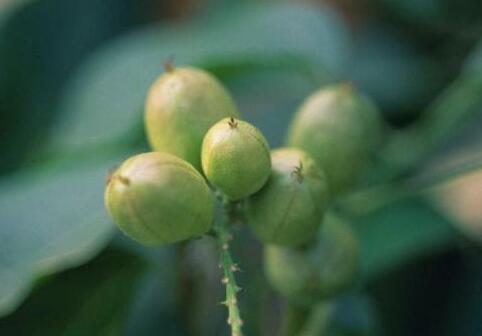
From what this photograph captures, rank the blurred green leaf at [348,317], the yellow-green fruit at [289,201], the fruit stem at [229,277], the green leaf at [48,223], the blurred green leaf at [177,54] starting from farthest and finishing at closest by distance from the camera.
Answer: the blurred green leaf at [177,54] < the blurred green leaf at [348,317] < the green leaf at [48,223] < the yellow-green fruit at [289,201] < the fruit stem at [229,277]

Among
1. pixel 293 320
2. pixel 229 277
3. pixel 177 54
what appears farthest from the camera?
pixel 177 54

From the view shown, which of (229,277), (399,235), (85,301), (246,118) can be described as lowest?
(229,277)

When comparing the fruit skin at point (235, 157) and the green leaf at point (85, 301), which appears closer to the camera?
the fruit skin at point (235, 157)

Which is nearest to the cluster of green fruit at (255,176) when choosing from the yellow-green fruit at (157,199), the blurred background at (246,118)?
the yellow-green fruit at (157,199)

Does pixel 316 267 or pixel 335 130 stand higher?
pixel 335 130

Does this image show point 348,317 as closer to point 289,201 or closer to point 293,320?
point 293,320

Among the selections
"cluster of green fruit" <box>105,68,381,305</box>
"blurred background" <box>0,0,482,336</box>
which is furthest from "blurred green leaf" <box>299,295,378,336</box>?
"cluster of green fruit" <box>105,68,381,305</box>

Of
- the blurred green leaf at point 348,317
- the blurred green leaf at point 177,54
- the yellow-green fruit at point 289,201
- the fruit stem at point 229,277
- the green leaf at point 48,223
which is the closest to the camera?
the fruit stem at point 229,277

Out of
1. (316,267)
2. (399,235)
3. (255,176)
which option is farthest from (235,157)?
(399,235)

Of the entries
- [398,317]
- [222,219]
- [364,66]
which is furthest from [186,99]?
[364,66]

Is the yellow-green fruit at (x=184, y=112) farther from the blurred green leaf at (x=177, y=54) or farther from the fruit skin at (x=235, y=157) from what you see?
the blurred green leaf at (x=177, y=54)
